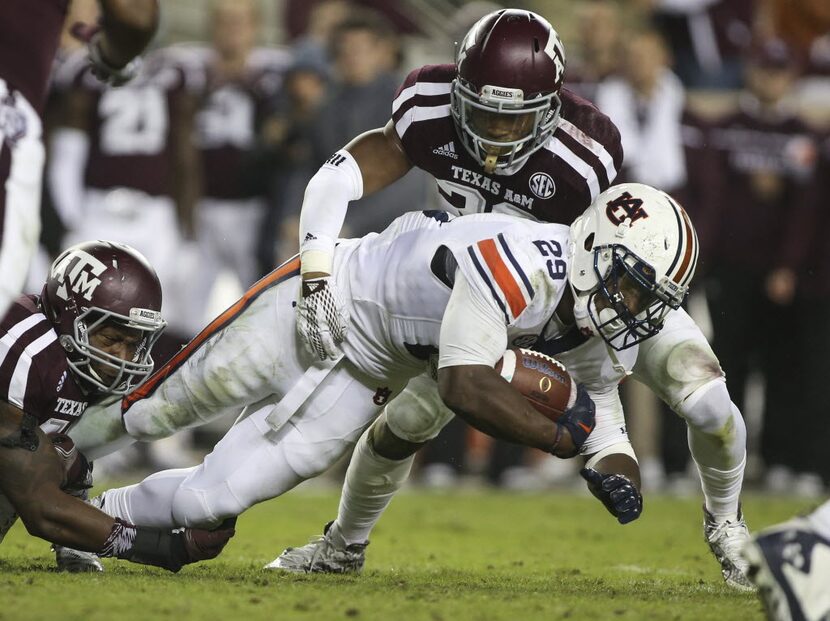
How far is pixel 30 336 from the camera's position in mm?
4195

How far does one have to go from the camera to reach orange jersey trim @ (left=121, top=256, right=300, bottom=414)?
4.52 m

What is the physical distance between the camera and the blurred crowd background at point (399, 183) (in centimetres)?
817

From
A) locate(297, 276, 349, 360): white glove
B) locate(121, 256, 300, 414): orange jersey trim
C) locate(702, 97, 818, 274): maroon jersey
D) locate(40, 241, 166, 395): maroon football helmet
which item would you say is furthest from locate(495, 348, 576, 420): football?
locate(702, 97, 818, 274): maroon jersey

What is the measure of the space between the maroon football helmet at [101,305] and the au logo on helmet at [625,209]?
1.52m

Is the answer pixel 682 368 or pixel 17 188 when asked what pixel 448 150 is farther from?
pixel 17 188

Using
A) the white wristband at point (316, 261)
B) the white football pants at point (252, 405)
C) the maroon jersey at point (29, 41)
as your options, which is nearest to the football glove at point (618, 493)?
the white football pants at point (252, 405)

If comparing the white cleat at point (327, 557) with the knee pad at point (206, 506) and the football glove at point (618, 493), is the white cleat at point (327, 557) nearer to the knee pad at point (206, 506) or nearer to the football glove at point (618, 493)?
the knee pad at point (206, 506)

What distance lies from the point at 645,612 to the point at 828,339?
5.34 metres

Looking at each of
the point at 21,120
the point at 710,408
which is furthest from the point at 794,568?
the point at 21,120

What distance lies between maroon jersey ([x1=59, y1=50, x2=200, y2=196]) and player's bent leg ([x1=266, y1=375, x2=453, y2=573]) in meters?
3.91

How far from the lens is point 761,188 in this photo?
8.62 meters

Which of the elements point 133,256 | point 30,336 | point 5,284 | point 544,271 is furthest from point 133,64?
point 544,271

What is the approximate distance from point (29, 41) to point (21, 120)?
0.72ft

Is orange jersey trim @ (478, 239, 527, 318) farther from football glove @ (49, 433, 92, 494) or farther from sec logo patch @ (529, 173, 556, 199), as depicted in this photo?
football glove @ (49, 433, 92, 494)
